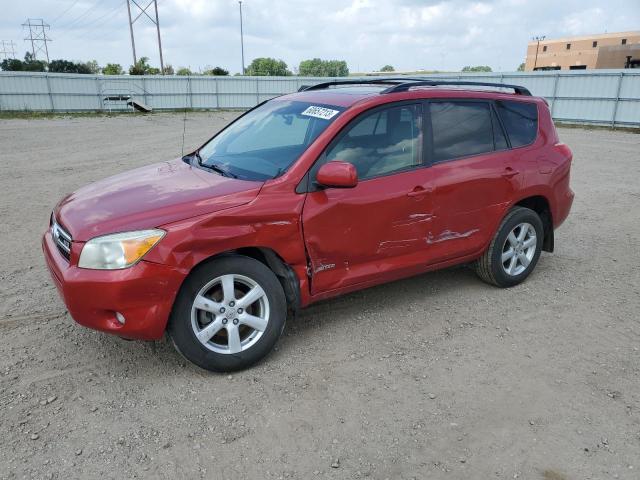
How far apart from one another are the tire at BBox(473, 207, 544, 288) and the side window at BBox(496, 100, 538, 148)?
0.62m

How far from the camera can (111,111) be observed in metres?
27.3

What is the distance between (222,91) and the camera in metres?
30.5

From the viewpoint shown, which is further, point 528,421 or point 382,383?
point 382,383

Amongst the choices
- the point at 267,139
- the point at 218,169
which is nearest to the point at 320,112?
the point at 267,139

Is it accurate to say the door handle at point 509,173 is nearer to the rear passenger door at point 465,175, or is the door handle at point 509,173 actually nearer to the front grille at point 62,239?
the rear passenger door at point 465,175

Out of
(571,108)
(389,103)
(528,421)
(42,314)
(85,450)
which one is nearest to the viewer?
(85,450)

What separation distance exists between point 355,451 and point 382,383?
643 mm

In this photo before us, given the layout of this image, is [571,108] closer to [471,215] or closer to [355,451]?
[471,215]

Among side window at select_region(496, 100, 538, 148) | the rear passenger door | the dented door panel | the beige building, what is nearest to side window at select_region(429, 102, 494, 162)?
the rear passenger door

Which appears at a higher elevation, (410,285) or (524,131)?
(524,131)

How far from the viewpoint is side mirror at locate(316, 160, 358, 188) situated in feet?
11.0

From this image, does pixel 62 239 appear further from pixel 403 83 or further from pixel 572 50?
pixel 572 50

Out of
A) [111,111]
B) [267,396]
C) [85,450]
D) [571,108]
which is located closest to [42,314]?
[85,450]

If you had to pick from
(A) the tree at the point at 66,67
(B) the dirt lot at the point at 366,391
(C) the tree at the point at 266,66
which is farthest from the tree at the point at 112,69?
(B) the dirt lot at the point at 366,391
